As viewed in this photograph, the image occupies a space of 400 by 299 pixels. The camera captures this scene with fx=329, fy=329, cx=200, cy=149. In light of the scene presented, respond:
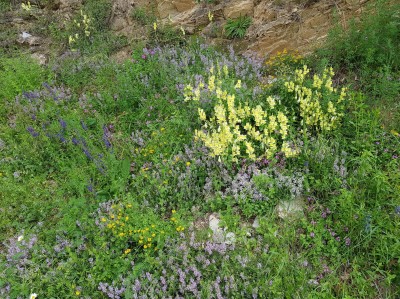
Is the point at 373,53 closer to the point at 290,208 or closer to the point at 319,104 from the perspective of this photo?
the point at 319,104

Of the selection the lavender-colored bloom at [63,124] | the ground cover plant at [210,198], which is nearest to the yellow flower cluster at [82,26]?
the ground cover plant at [210,198]

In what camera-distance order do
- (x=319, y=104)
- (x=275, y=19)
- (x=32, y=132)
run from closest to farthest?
1. (x=319, y=104)
2. (x=32, y=132)
3. (x=275, y=19)

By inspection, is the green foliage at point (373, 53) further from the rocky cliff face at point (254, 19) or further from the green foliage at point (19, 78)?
the green foliage at point (19, 78)

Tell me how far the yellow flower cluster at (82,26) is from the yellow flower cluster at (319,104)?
555 cm

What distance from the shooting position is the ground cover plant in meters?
3.30

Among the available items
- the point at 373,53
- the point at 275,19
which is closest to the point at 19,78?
the point at 275,19

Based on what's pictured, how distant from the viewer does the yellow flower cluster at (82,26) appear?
25.7 feet

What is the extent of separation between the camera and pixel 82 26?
27.6ft

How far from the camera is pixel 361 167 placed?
12.3 feet

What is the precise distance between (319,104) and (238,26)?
3.34m

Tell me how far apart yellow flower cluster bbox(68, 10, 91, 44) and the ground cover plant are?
10.4ft

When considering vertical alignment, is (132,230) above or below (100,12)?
below

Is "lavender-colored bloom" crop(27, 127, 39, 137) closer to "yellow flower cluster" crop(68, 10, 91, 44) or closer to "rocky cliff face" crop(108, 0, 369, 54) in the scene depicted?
"yellow flower cluster" crop(68, 10, 91, 44)

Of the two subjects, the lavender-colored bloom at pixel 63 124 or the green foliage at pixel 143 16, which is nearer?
the lavender-colored bloom at pixel 63 124
